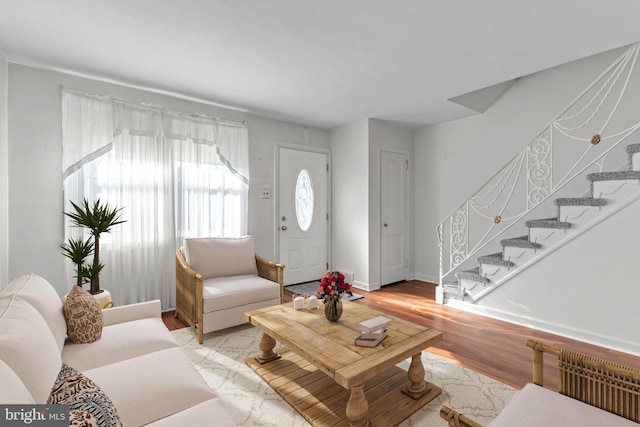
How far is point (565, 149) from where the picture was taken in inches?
160

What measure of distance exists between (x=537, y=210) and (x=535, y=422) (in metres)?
3.73

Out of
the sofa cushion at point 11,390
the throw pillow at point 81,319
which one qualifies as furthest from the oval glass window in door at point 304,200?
the sofa cushion at point 11,390

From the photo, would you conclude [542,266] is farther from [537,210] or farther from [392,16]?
[392,16]

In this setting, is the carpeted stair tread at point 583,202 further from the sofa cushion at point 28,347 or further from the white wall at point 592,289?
the sofa cushion at point 28,347

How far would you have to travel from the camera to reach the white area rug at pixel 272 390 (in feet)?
6.40

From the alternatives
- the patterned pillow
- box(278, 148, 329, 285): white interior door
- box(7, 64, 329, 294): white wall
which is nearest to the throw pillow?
the patterned pillow

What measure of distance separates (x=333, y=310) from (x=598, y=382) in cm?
153

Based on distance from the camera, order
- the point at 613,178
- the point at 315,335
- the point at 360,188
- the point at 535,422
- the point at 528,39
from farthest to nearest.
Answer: the point at 360,188, the point at 613,178, the point at 528,39, the point at 315,335, the point at 535,422

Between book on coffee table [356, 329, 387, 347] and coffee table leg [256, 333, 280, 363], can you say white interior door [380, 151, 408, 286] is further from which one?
book on coffee table [356, 329, 387, 347]

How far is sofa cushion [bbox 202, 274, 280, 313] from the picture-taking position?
3041mm

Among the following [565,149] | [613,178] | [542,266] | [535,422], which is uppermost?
[565,149]

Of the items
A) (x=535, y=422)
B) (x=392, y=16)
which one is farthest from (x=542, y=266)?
(x=392, y=16)

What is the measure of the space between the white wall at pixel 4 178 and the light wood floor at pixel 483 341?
1587 millimetres

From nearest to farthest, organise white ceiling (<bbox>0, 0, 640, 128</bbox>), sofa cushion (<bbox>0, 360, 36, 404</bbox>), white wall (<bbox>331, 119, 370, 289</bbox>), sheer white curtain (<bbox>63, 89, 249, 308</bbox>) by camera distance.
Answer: sofa cushion (<bbox>0, 360, 36, 404</bbox>) < white ceiling (<bbox>0, 0, 640, 128</bbox>) < sheer white curtain (<bbox>63, 89, 249, 308</bbox>) < white wall (<bbox>331, 119, 370, 289</bbox>)
